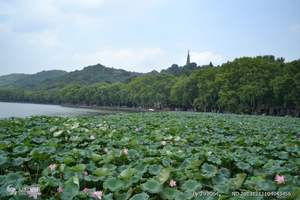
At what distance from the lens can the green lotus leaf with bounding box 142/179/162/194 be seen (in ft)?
9.73

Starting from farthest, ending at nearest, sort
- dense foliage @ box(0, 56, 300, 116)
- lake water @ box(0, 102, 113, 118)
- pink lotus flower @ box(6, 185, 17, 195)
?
dense foliage @ box(0, 56, 300, 116), lake water @ box(0, 102, 113, 118), pink lotus flower @ box(6, 185, 17, 195)

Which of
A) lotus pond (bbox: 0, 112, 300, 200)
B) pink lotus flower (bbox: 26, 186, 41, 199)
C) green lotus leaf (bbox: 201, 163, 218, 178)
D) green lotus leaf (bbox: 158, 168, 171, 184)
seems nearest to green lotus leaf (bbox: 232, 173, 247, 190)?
→ lotus pond (bbox: 0, 112, 300, 200)

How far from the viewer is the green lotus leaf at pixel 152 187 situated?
117 inches

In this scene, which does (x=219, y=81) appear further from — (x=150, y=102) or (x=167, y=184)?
(x=167, y=184)

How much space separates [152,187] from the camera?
9.87 feet

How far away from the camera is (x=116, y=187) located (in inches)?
118

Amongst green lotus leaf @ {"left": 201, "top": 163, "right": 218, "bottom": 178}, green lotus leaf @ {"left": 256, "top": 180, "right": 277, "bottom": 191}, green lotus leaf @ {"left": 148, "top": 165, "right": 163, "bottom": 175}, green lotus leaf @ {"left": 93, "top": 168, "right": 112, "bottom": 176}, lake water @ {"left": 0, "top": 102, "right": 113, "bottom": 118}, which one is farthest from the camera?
lake water @ {"left": 0, "top": 102, "right": 113, "bottom": 118}

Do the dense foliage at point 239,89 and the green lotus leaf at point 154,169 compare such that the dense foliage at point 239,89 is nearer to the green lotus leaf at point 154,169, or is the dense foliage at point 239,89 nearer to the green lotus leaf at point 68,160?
the green lotus leaf at point 154,169

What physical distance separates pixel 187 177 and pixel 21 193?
1812mm

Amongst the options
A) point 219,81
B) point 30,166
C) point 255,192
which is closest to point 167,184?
point 255,192

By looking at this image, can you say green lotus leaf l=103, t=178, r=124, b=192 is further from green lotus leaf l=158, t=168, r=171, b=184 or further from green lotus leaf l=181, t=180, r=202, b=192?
green lotus leaf l=181, t=180, r=202, b=192

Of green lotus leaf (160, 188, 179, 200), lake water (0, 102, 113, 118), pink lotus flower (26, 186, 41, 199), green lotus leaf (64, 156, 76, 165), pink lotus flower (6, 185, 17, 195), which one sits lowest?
lake water (0, 102, 113, 118)

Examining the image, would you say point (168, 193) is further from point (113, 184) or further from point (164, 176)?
point (113, 184)

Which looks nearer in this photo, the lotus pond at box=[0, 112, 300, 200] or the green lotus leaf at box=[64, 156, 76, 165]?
the lotus pond at box=[0, 112, 300, 200]
